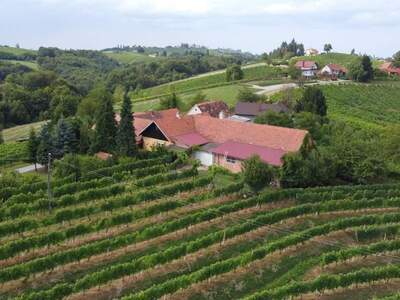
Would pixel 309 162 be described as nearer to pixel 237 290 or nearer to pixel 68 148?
pixel 237 290

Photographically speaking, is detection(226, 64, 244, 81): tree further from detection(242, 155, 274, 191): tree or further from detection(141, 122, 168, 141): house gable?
detection(242, 155, 274, 191): tree

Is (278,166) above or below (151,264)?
above

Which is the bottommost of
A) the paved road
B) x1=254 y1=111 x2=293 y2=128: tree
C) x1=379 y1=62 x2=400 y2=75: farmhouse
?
the paved road

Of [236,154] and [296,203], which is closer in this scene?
[296,203]

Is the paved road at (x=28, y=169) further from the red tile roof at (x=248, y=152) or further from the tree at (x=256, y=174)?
the tree at (x=256, y=174)

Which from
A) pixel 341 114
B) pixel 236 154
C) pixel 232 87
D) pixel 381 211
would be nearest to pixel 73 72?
pixel 232 87

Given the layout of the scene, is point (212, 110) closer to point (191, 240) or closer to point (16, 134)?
point (16, 134)

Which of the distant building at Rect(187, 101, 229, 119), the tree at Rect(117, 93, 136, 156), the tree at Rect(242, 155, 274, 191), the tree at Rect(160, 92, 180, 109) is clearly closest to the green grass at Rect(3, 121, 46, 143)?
the tree at Rect(160, 92, 180, 109)

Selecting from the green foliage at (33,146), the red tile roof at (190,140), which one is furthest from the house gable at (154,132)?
the green foliage at (33,146)
